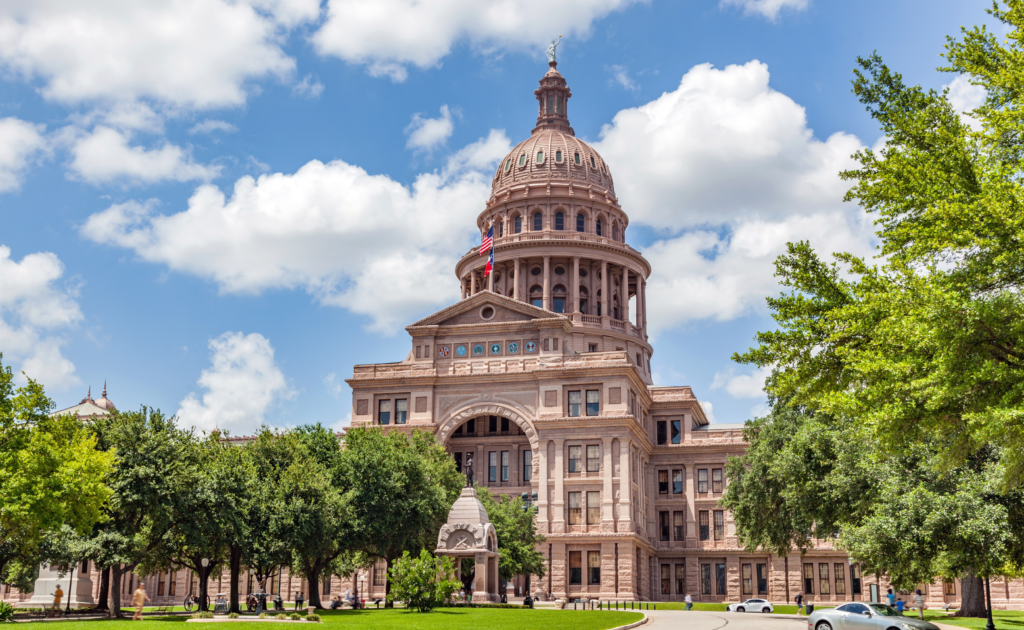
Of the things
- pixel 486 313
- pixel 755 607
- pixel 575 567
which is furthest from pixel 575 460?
pixel 755 607

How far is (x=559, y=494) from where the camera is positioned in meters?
73.0

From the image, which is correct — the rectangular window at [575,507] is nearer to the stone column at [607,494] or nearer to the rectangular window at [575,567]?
the stone column at [607,494]

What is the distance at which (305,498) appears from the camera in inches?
1821

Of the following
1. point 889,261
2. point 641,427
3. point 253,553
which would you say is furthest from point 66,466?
point 641,427

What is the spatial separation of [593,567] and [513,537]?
14.6 meters

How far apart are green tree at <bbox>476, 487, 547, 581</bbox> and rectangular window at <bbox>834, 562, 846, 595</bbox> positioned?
28.9 m

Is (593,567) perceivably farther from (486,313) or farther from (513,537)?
(486,313)

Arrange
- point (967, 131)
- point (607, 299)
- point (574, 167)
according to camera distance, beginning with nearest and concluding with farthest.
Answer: point (967, 131) → point (607, 299) → point (574, 167)

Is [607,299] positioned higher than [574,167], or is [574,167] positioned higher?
[574,167]

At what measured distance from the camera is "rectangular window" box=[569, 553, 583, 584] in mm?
71688

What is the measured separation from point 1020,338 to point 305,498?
3553 cm

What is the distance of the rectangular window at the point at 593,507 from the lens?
7275cm

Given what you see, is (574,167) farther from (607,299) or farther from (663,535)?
(663,535)

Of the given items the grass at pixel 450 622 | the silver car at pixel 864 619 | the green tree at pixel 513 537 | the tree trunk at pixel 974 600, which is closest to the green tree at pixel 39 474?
the grass at pixel 450 622
